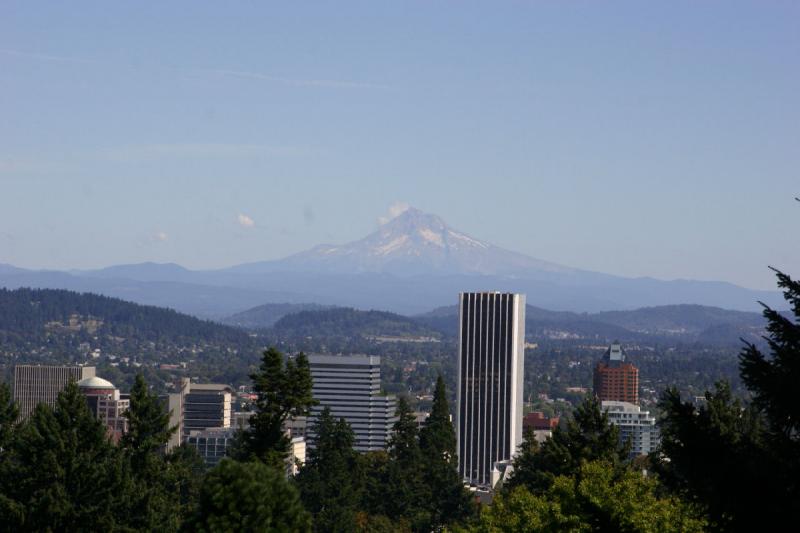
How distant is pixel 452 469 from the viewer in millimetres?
82750

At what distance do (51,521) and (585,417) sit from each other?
16.4 meters

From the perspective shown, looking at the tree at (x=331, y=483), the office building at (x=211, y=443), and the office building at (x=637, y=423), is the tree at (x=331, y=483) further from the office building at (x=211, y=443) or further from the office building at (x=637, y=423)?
the office building at (x=637, y=423)

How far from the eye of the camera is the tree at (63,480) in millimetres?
37344

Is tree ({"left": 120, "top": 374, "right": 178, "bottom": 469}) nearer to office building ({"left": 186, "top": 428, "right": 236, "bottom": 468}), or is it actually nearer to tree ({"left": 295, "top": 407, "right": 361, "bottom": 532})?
tree ({"left": 295, "top": 407, "right": 361, "bottom": 532})

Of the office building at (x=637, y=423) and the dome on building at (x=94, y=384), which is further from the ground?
the dome on building at (x=94, y=384)

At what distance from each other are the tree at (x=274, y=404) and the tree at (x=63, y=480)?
5.24 m

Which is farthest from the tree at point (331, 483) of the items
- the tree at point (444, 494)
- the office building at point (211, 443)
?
the office building at point (211, 443)

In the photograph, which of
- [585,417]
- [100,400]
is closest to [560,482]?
[585,417]

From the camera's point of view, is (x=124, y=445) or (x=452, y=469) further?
(x=452, y=469)

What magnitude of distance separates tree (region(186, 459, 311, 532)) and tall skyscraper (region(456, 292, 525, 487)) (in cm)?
12394

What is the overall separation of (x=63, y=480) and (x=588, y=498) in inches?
536

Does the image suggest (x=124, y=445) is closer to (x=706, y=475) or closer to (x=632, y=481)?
(x=632, y=481)

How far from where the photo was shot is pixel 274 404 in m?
45.5

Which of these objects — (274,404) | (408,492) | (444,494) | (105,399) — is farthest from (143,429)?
(105,399)
